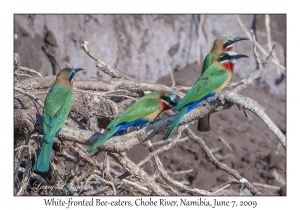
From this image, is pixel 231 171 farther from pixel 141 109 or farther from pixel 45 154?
pixel 45 154

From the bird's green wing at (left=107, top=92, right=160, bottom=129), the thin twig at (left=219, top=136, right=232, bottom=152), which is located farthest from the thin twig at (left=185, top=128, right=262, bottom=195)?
the thin twig at (left=219, top=136, right=232, bottom=152)

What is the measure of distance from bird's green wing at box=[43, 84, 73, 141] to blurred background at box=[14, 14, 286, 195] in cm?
234

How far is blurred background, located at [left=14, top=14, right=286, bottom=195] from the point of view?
6742 millimetres

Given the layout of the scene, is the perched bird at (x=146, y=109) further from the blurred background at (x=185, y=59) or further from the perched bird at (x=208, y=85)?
the blurred background at (x=185, y=59)

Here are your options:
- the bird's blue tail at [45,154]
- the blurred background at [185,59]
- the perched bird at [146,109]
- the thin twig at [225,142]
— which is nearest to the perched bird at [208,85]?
the perched bird at [146,109]

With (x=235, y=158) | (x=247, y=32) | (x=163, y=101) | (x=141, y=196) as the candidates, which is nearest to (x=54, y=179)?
(x=141, y=196)

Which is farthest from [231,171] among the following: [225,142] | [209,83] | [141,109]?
[225,142]

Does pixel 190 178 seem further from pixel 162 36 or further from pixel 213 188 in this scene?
pixel 162 36

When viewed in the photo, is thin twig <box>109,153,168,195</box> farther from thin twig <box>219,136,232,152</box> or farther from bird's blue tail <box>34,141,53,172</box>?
thin twig <box>219,136,232,152</box>

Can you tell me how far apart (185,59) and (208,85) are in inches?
188

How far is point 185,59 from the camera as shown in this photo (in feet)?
27.6

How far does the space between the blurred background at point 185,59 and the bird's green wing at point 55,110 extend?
7.69ft

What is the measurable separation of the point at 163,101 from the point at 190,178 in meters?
3.21

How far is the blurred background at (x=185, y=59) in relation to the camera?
674cm
